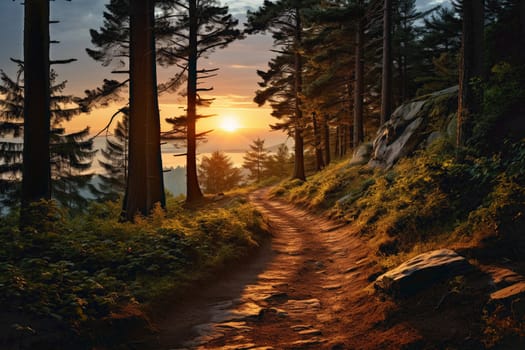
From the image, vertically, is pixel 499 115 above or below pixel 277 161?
below

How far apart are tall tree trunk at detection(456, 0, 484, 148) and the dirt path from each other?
377cm

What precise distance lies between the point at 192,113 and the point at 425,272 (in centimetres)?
1789

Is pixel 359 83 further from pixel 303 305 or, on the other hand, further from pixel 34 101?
pixel 303 305

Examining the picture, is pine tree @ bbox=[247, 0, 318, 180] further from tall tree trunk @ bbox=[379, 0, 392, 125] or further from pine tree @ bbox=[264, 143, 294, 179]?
pine tree @ bbox=[264, 143, 294, 179]

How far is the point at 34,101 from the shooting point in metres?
8.78

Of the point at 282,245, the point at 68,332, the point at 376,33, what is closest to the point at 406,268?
the point at 68,332

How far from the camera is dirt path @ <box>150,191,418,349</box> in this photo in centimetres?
506

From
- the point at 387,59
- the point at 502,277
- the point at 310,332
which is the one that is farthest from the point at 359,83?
the point at 310,332

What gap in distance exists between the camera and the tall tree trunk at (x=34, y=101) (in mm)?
8766

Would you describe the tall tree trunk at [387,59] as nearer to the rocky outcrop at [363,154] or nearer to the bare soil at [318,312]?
the rocky outcrop at [363,154]

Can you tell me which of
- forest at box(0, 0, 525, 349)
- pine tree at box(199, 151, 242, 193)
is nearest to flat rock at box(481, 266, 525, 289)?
forest at box(0, 0, 525, 349)

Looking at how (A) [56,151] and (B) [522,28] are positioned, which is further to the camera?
(A) [56,151]

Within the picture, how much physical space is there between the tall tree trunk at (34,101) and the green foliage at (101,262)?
82cm

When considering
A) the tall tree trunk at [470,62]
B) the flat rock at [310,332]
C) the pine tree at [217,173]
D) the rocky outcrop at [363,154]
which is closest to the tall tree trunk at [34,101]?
the flat rock at [310,332]
